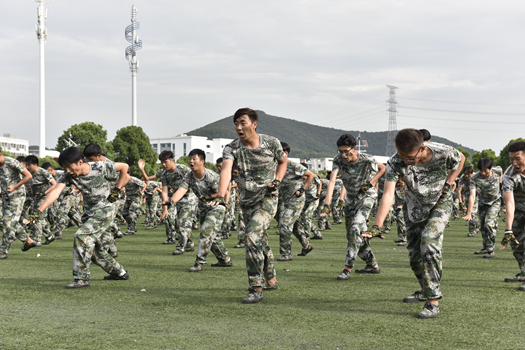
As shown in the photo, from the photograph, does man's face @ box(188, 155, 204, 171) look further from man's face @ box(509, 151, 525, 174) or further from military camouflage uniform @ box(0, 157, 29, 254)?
man's face @ box(509, 151, 525, 174)

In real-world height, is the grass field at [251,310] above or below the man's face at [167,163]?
below

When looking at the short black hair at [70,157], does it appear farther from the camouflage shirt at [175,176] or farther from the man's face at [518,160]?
the man's face at [518,160]

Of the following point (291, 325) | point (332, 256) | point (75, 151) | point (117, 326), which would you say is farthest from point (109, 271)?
point (332, 256)

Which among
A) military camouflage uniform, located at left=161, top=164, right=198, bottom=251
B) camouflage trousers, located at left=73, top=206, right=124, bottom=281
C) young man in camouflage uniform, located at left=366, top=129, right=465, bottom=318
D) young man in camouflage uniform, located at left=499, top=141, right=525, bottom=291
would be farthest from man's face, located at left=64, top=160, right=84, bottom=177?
young man in camouflage uniform, located at left=499, top=141, right=525, bottom=291

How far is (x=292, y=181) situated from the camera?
1038 cm

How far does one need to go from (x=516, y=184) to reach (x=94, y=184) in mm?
5853

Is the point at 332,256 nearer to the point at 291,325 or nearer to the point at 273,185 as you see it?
the point at 273,185

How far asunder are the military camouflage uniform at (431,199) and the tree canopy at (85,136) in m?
65.9

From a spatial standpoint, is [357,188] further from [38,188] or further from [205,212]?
[38,188]

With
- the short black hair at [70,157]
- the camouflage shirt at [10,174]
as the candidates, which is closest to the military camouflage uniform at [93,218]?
the short black hair at [70,157]

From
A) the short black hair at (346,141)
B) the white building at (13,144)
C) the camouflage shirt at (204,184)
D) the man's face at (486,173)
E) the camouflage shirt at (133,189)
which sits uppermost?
the white building at (13,144)

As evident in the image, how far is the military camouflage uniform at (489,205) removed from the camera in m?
10.9

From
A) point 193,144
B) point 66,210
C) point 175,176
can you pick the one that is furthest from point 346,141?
point 193,144

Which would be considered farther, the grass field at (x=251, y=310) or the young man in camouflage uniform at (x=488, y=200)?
the young man in camouflage uniform at (x=488, y=200)
